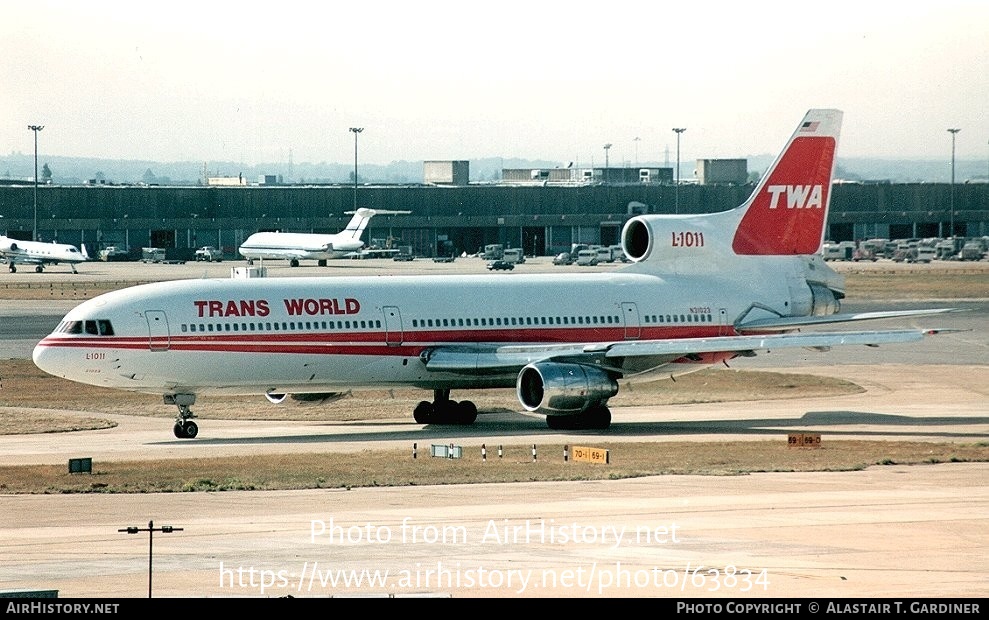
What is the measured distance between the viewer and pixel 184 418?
5156cm

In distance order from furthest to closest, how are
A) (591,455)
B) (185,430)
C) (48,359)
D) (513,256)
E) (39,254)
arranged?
1. (513,256)
2. (39,254)
3. (185,430)
4. (48,359)
5. (591,455)

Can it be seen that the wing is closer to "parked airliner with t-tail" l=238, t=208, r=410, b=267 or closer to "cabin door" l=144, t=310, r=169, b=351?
"cabin door" l=144, t=310, r=169, b=351

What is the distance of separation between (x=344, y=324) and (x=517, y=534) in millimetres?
→ 20998

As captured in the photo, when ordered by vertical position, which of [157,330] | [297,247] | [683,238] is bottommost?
[157,330]

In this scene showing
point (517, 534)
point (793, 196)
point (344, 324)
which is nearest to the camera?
point (517, 534)

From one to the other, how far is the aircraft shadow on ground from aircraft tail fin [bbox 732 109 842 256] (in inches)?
277

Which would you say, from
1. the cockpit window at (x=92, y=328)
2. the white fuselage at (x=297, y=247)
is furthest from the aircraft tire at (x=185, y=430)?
the white fuselage at (x=297, y=247)

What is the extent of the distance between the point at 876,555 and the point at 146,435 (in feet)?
94.3

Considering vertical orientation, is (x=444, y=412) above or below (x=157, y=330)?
below

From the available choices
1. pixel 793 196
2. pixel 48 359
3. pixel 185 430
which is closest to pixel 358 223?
pixel 793 196

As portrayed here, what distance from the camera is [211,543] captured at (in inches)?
1262

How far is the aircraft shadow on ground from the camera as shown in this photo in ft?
168

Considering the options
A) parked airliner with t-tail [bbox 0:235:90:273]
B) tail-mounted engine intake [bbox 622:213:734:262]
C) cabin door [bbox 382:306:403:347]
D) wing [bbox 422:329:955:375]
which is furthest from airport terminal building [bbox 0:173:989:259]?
cabin door [bbox 382:306:403:347]

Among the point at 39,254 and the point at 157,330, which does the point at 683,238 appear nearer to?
the point at 157,330
